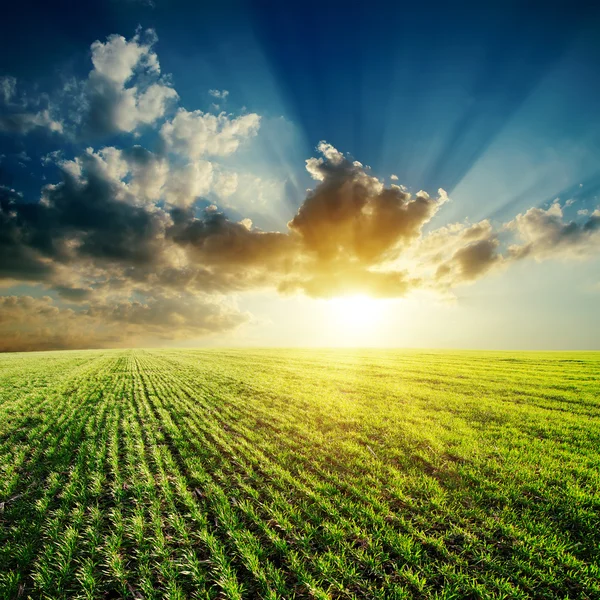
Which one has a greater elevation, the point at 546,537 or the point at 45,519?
the point at 546,537

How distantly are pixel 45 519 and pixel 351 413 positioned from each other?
1144cm

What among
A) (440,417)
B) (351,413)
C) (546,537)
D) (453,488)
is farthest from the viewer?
(351,413)

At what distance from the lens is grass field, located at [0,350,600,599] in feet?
16.4

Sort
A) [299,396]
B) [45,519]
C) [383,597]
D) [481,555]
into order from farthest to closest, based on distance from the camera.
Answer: [299,396] → [45,519] → [481,555] → [383,597]

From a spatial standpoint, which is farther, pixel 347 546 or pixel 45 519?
pixel 45 519

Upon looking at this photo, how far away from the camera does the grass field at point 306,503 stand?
5.00 meters

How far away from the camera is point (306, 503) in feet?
23.1

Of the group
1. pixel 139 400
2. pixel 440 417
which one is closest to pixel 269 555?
pixel 440 417

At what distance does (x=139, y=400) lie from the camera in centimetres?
1888

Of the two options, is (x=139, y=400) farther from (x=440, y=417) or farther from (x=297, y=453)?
(x=440, y=417)

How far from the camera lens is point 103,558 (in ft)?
18.4

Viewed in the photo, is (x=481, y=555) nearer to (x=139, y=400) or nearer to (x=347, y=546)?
(x=347, y=546)

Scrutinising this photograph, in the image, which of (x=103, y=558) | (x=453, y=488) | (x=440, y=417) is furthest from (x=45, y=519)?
(x=440, y=417)

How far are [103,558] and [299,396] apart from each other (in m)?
13.4
